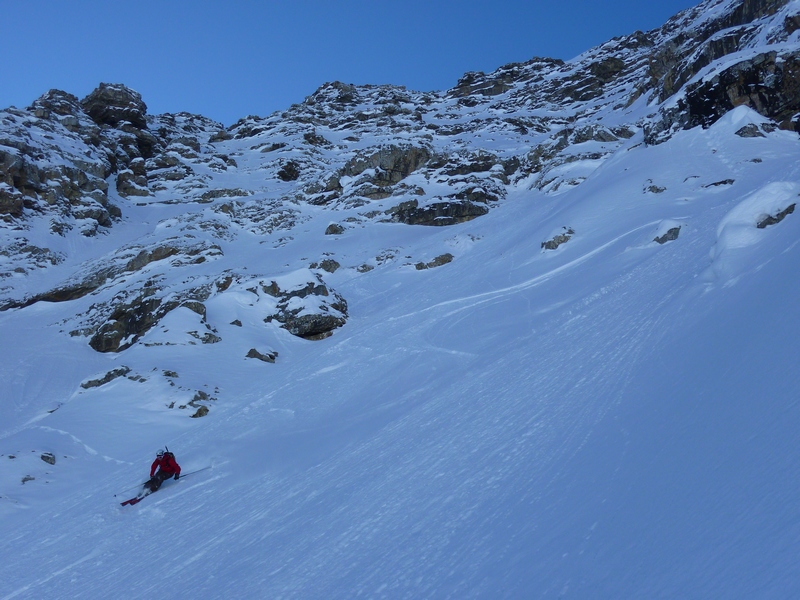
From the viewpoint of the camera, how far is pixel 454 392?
1148 cm

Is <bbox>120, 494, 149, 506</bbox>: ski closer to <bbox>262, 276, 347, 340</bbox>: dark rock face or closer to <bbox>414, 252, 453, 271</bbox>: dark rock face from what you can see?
<bbox>262, 276, 347, 340</bbox>: dark rock face

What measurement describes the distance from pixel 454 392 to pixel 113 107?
8685 centimetres

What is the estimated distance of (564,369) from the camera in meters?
9.94

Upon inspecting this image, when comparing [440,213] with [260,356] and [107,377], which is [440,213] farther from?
[107,377]

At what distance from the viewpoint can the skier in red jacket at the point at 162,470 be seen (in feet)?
35.1

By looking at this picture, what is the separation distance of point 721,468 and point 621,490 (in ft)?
3.06

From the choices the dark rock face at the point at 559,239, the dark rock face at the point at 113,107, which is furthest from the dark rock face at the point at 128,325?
the dark rock face at the point at 113,107

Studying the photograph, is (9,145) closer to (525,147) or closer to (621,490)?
(525,147)

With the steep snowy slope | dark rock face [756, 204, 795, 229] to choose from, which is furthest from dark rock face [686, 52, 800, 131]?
dark rock face [756, 204, 795, 229]

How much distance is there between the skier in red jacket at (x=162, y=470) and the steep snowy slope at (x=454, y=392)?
0.81 ft

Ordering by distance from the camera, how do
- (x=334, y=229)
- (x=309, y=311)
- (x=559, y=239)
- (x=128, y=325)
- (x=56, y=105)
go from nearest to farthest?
(x=559, y=239) < (x=309, y=311) < (x=128, y=325) < (x=334, y=229) < (x=56, y=105)

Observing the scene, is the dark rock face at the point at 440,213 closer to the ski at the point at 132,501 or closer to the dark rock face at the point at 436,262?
the dark rock face at the point at 436,262

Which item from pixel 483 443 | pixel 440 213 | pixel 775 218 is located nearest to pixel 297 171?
pixel 440 213

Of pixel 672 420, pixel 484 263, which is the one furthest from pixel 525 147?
pixel 672 420
